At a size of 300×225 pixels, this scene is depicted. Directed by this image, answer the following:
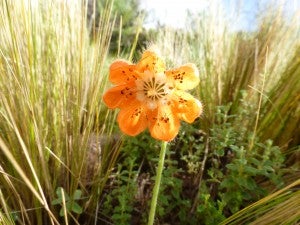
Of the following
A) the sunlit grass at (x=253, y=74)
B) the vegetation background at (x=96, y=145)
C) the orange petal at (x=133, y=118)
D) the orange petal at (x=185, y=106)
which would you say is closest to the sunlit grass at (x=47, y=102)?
the vegetation background at (x=96, y=145)

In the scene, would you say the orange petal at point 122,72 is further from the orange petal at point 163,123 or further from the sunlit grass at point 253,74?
the sunlit grass at point 253,74

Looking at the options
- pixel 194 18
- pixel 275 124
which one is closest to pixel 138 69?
pixel 275 124

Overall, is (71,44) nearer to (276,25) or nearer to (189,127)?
(189,127)

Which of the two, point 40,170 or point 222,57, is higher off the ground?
point 222,57

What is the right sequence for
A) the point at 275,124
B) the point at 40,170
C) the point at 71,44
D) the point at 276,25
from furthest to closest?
the point at 276,25, the point at 275,124, the point at 71,44, the point at 40,170

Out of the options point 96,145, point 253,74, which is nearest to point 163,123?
point 96,145

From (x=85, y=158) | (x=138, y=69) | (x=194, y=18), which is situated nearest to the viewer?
Result: (x=138, y=69)

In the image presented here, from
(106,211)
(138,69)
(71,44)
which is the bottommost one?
(106,211)

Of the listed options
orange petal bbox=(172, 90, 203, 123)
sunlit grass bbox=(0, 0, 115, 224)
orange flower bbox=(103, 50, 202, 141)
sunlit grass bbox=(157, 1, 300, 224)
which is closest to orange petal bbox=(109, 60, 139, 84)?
orange flower bbox=(103, 50, 202, 141)
